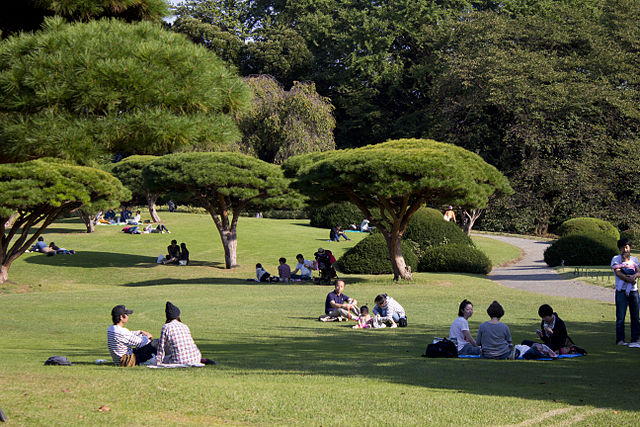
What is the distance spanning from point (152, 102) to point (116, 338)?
161 inches

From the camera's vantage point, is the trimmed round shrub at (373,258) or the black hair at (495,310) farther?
the trimmed round shrub at (373,258)

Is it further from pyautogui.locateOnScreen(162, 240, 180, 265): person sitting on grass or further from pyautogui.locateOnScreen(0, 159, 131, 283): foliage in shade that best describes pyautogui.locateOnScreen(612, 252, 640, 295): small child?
pyautogui.locateOnScreen(162, 240, 180, 265): person sitting on grass

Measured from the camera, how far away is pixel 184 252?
114ft

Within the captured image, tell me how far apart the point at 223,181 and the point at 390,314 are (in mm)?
17354

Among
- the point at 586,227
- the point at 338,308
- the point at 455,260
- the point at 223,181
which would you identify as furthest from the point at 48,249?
the point at 586,227

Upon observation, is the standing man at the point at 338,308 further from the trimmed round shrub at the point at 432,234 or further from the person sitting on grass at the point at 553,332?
the trimmed round shrub at the point at 432,234

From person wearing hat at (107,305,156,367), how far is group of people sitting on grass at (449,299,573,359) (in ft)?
16.9

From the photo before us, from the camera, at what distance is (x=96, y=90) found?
313 inches

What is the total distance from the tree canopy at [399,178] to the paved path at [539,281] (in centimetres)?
381

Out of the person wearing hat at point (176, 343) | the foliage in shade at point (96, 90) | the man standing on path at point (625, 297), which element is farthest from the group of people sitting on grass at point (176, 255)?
the foliage in shade at point (96, 90)

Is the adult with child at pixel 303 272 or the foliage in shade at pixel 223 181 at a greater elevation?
the foliage in shade at pixel 223 181

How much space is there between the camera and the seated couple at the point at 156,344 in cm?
1027

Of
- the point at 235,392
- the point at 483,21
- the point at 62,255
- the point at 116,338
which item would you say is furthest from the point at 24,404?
the point at 483,21

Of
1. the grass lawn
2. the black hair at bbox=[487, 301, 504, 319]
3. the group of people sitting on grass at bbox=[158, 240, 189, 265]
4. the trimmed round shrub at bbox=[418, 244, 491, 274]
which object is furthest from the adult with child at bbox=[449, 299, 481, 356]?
the group of people sitting on grass at bbox=[158, 240, 189, 265]
